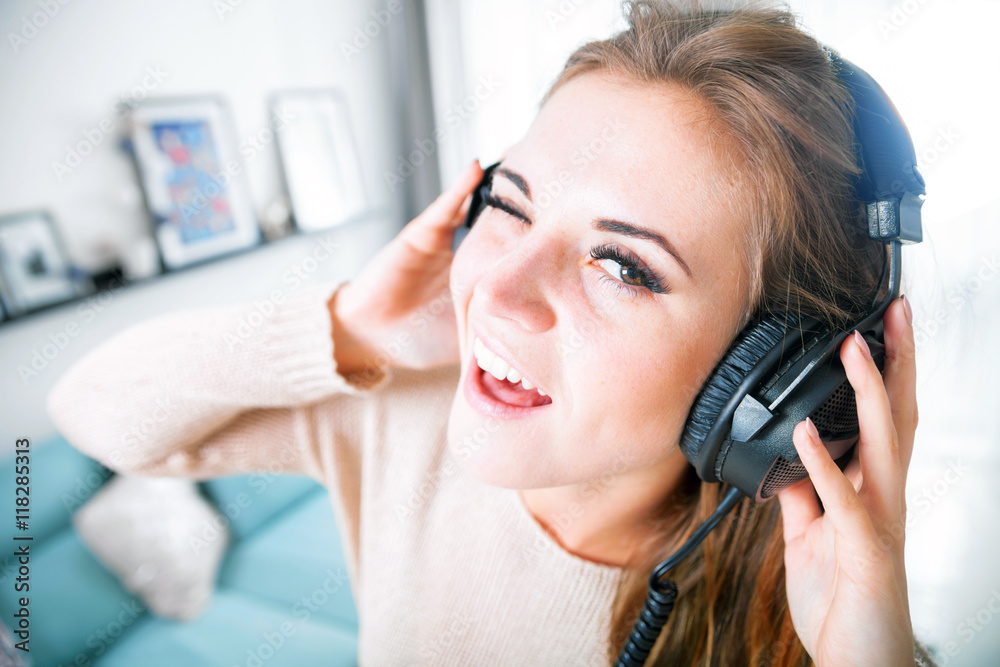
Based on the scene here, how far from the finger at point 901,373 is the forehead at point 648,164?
0.22 metres

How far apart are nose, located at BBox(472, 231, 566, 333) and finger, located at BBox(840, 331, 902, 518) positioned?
341mm

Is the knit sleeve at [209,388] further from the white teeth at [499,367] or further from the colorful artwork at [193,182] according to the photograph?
the colorful artwork at [193,182]

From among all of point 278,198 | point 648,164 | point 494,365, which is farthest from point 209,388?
point 278,198

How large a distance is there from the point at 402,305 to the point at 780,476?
64 centimetres

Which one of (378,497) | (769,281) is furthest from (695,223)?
(378,497)

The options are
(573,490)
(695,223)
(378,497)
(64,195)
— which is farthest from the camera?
(64,195)

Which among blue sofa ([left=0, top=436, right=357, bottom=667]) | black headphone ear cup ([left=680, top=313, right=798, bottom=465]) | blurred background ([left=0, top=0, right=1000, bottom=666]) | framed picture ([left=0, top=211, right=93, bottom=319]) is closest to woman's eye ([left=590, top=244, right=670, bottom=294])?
black headphone ear cup ([left=680, top=313, right=798, bottom=465])

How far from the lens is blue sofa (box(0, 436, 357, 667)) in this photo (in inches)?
66.2

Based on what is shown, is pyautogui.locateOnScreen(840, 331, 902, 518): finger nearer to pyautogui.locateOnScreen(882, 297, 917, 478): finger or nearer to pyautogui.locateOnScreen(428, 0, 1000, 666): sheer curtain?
pyautogui.locateOnScreen(882, 297, 917, 478): finger

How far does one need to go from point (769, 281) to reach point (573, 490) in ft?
1.45

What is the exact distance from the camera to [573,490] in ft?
2.86

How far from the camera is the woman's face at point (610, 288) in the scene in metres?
0.61

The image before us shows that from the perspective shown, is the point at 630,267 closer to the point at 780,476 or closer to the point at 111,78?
the point at 780,476

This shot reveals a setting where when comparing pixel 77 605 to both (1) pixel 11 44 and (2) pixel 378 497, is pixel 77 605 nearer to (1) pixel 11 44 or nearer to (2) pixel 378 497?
(2) pixel 378 497
